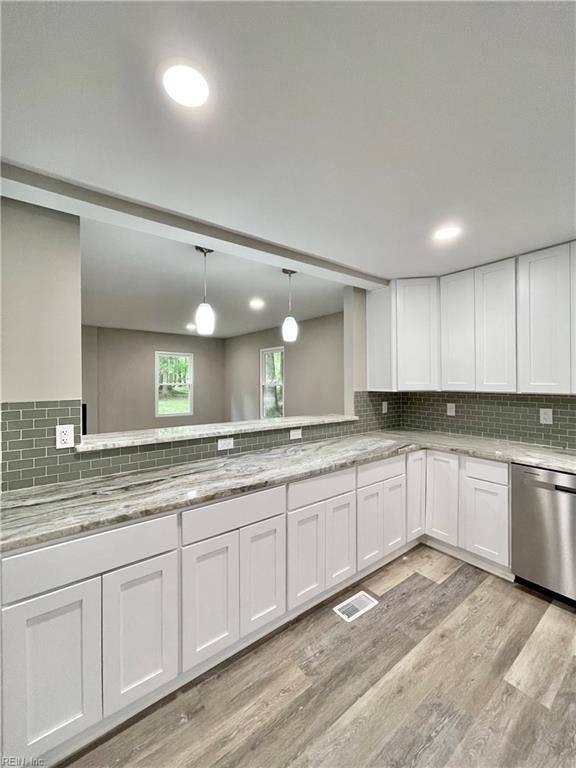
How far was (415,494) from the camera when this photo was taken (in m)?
2.75

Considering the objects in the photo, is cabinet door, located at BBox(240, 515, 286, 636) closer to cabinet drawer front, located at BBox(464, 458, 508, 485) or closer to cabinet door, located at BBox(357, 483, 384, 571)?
cabinet door, located at BBox(357, 483, 384, 571)

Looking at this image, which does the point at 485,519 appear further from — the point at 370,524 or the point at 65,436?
the point at 65,436

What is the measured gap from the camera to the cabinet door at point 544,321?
2.26 meters

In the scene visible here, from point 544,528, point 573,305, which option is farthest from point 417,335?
point 544,528

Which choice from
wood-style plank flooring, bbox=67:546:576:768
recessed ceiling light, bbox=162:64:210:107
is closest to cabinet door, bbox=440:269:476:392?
wood-style plank flooring, bbox=67:546:576:768

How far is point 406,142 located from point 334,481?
1823mm

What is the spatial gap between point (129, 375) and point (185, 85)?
640 cm

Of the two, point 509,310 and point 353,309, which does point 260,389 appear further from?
point 509,310

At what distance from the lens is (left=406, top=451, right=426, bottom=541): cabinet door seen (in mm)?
2689

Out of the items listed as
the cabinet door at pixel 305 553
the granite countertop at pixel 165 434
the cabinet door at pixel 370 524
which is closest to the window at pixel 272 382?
the granite countertop at pixel 165 434

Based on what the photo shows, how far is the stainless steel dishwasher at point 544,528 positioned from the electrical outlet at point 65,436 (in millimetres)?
2842

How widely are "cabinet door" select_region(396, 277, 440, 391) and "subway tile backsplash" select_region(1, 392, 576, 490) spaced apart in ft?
1.43

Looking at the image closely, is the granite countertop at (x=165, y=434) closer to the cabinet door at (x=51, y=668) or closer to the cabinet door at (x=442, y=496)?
the cabinet door at (x=51, y=668)

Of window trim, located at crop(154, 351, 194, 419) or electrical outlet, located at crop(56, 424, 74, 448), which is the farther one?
window trim, located at crop(154, 351, 194, 419)
